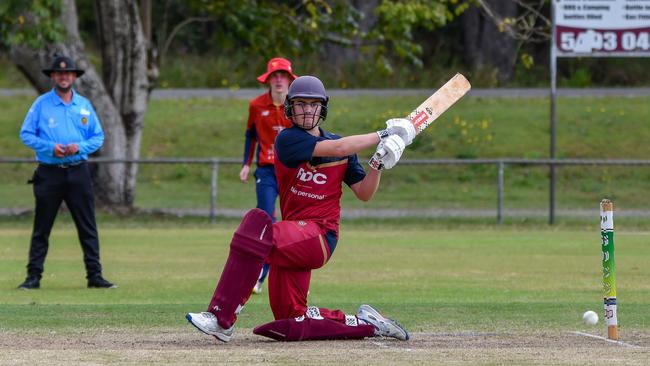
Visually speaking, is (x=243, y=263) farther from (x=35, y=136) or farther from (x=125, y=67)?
(x=125, y=67)

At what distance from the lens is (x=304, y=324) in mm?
8898

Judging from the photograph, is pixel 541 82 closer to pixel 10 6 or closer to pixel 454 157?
pixel 454 157

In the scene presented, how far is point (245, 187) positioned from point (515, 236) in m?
9.80

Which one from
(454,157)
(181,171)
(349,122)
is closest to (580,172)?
(454,157)

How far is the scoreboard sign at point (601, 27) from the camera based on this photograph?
24.1 meters

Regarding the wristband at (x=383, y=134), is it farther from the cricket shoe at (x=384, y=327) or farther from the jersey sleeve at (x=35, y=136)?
the jersey sleeve at (x=35, y=136)

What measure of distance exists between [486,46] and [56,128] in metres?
29.6

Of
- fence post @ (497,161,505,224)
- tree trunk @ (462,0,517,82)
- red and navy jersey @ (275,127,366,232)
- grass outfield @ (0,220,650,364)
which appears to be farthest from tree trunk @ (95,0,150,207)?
tree trunk @ (462,0,517,82)

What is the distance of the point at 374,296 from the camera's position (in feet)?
42.9

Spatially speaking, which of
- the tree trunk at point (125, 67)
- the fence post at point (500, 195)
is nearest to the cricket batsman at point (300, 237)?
the fence post at point (500, 195)

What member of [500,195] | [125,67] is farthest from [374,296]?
[125,67]

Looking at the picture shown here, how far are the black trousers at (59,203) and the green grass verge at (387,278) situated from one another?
42 cm

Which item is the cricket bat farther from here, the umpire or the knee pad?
the umpire

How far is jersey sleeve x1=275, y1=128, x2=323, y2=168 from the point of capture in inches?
344
